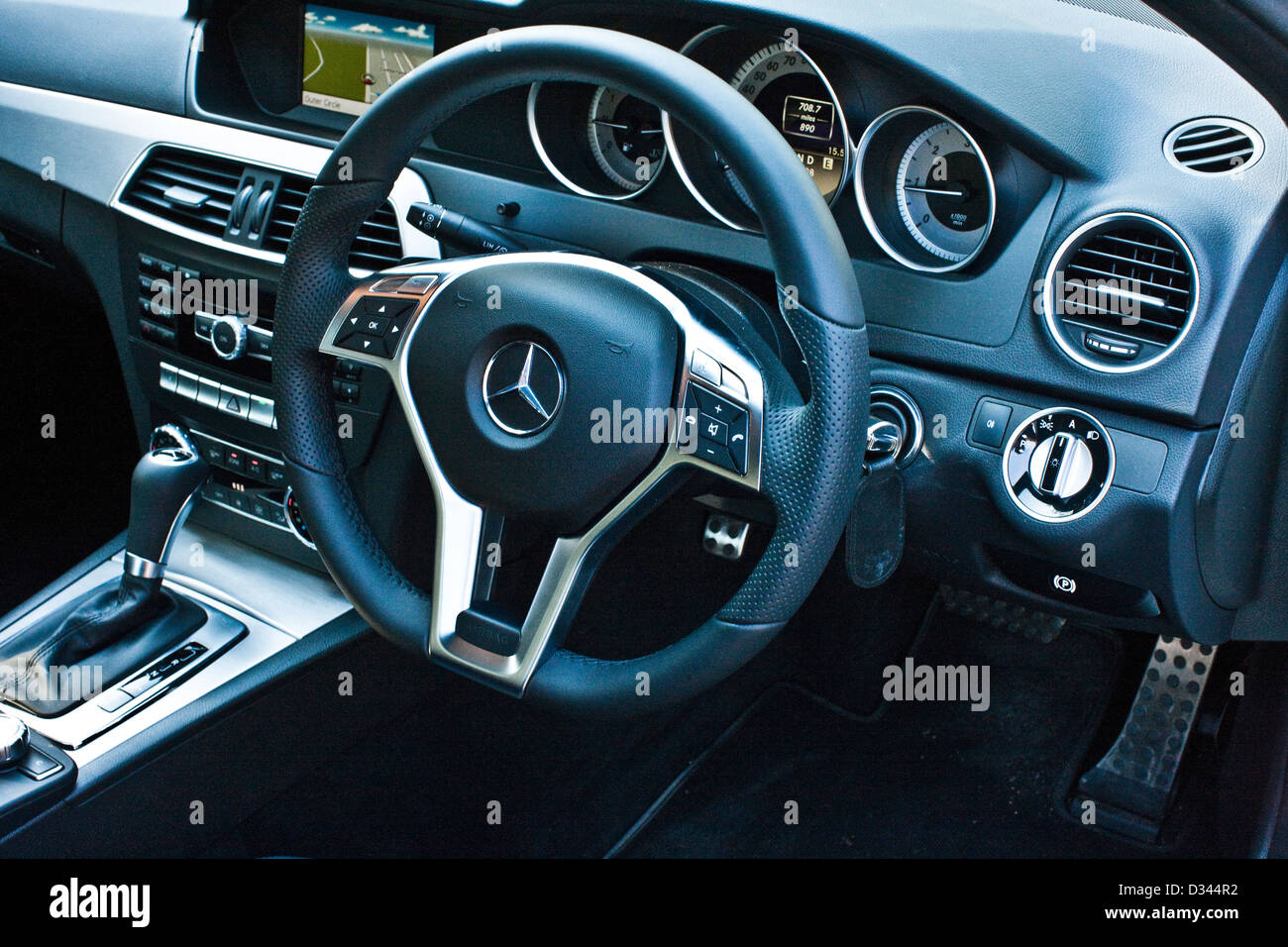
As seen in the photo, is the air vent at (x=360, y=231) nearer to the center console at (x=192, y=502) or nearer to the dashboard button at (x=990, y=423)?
the center console at (x=192, y=502)

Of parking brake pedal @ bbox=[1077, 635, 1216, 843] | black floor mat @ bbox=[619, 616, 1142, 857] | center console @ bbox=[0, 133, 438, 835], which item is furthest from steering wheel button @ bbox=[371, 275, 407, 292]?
parking brake pedal @ bbox=[1077, 635, 1216, 843]

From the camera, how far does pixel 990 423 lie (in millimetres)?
1463

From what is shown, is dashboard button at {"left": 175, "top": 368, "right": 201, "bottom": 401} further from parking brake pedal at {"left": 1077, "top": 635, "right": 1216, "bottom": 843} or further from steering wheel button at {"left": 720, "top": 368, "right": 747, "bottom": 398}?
parking brake pedal at {"left": 1077, "top": 635, "right": 1216, "bottom": 843}

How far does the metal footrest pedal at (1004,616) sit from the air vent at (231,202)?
44.1 inches

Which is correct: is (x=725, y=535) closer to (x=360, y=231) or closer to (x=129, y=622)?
(x=360, y=231)

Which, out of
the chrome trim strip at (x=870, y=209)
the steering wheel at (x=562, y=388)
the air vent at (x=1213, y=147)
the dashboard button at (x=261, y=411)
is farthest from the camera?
the dashboard button at (x=261, y=411)

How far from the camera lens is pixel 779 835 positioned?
2078mm

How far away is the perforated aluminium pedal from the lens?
65.5 inches

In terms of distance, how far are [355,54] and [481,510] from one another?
2.89 feet

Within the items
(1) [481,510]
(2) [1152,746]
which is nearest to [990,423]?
(1) [481,510]

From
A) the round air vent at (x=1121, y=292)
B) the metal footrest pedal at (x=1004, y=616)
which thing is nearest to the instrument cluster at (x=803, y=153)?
the round air vent at (x=1121, y=292)

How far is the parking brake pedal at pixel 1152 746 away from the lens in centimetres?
196

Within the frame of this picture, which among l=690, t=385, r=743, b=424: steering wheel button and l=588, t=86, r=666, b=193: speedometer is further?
l=588, t=86, r=666, b=193: speedometer

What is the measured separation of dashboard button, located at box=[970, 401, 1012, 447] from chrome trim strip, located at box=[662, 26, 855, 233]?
329 millimetres
